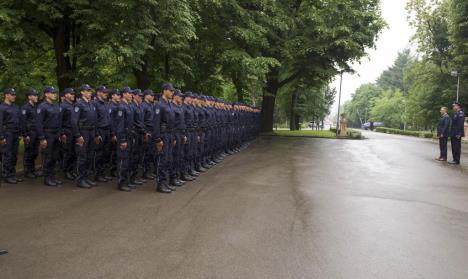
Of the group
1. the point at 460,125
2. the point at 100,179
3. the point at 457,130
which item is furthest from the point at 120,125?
the point at 460,125

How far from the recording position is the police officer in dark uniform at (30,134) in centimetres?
1039

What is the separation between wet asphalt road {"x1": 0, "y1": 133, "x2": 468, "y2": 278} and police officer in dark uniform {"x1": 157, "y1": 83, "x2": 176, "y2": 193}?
1.04 feet

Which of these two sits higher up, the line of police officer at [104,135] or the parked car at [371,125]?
the line of police officer at [104,135]

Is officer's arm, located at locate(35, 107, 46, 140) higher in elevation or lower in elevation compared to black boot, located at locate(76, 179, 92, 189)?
higher

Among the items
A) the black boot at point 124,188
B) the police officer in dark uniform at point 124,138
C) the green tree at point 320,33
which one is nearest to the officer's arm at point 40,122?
the police officer in dark uniform at point 124,138

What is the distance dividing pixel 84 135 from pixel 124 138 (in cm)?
96

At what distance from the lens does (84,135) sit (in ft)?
31.8

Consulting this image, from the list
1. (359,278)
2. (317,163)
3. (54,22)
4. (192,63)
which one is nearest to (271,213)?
(359,278)

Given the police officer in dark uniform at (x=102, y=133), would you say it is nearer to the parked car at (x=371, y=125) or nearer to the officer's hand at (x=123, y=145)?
the officer's hand at (x=123, y=145)

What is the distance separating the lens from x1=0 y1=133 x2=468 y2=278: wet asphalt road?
487 cm

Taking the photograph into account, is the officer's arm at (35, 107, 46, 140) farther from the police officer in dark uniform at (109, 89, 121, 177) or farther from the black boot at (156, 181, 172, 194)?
the black boot at (156, 181, 172, 194)

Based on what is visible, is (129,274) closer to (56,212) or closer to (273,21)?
(56,212)

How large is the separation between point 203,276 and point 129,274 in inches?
30.5

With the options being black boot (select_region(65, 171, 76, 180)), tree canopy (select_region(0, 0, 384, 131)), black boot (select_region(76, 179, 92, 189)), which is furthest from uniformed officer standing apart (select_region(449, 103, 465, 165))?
black boot (select_region(65, 171, 76, 180))
